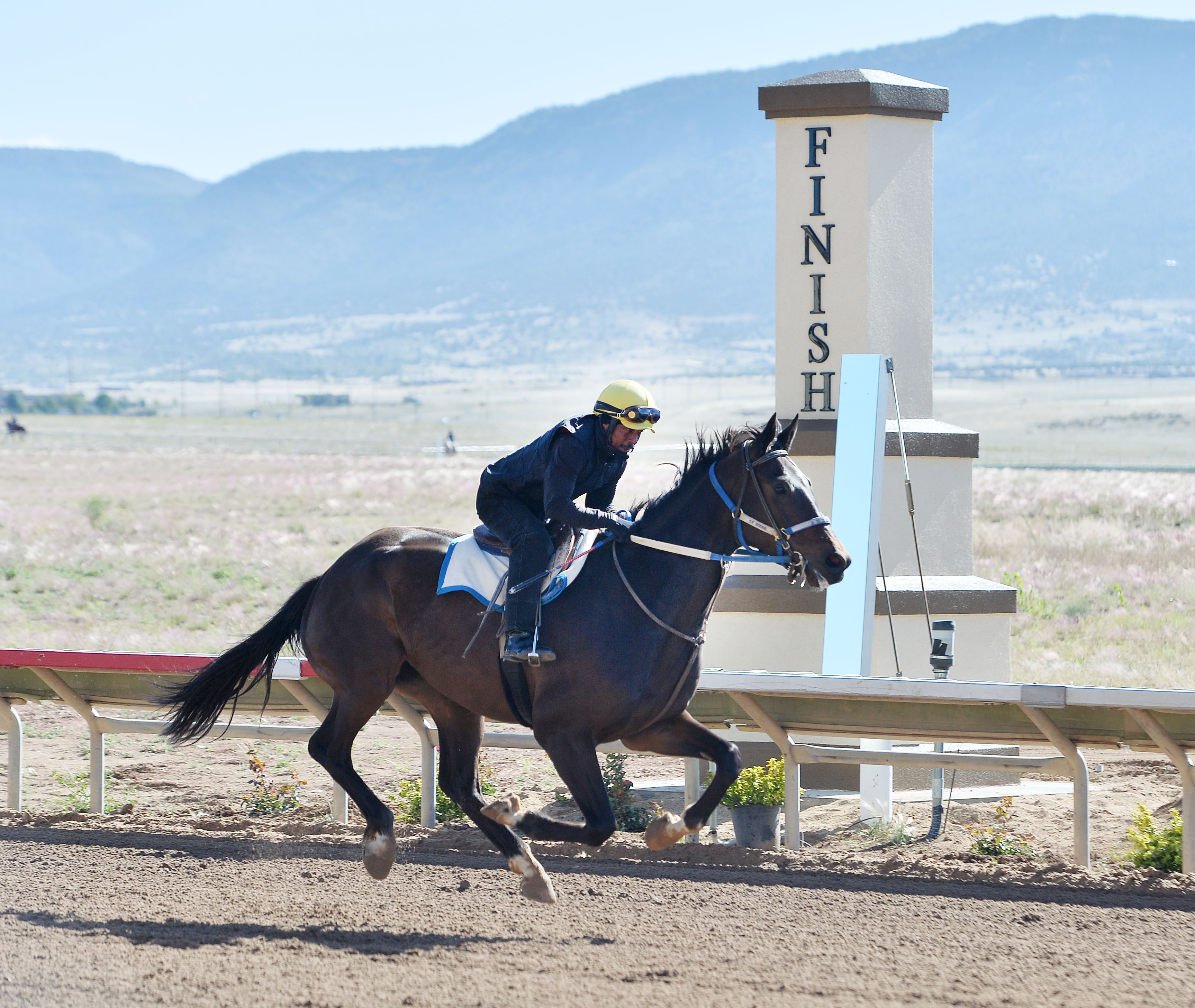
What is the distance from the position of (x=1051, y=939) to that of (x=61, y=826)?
4.98 metres

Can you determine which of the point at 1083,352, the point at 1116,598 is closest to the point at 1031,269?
the point at 1083,352

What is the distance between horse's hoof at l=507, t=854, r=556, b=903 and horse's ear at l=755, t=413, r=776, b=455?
1863mm

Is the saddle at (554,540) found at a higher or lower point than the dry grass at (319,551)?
higher

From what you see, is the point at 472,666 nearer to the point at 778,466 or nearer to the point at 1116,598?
the point at 778,466

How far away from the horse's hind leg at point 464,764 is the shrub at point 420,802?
88 centimetres

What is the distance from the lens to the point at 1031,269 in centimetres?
19650

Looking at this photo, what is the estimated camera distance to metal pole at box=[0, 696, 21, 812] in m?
7.92

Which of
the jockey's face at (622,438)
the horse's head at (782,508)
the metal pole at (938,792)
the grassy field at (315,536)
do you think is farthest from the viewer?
the grassy field at (315,536)

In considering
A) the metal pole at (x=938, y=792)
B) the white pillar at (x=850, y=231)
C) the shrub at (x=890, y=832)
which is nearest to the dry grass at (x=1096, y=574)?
the white pillar at (x=850, y=231)

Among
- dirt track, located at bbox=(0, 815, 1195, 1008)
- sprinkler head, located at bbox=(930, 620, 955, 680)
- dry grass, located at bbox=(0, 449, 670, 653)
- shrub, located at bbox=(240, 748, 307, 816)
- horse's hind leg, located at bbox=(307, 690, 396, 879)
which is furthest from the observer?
dry grass, located at bbox=(0, 449, 670, 653)

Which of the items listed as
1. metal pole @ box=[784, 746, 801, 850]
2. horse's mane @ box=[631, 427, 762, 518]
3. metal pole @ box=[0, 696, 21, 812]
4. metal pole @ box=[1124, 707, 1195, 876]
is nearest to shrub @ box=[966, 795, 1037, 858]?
metal pole @ box=[1124, 707, 1195, 876]

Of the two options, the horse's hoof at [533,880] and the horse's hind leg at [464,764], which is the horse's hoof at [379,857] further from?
the horse's hoof at [533,880]

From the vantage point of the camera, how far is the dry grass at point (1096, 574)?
1348cm

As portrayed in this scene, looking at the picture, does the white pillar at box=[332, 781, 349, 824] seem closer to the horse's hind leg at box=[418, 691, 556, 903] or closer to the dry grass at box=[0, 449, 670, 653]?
the horse's hind leg at box=[418, 691, 556, 903]
